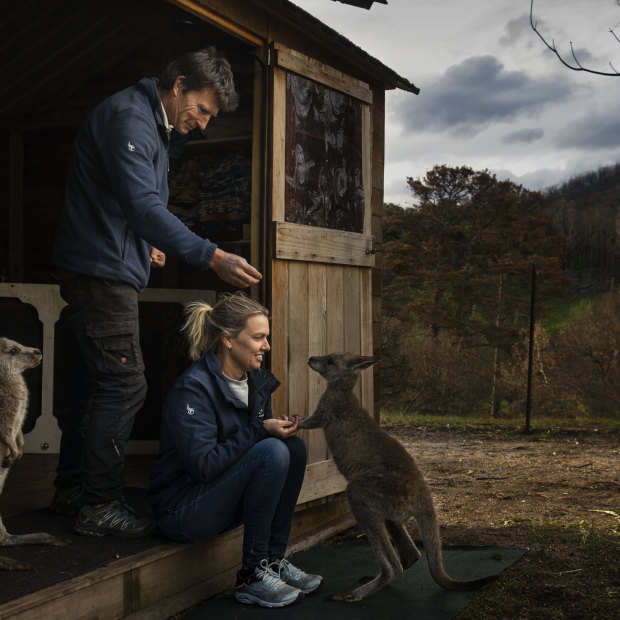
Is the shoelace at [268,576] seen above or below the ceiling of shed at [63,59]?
below

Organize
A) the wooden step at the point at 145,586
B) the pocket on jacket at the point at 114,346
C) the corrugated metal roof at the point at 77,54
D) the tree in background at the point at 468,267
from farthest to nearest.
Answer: the tree in background at the point at 468,267 < the corrugated metal roof at the point at 77,54 < the pocket on jacket at the point at 114,346 < the wooden step at the point at 145,586

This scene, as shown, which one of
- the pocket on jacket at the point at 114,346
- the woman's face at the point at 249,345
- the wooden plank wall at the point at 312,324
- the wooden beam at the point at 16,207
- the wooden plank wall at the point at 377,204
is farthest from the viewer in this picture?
the wooden beam at the point at 16,207

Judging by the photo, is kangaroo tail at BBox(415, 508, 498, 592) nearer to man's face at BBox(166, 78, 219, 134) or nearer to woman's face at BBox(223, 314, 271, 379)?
woman's face at BBox(223, 314, 271, 379)

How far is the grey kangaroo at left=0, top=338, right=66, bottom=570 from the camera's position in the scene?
3229 mm

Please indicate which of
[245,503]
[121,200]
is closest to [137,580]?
[245,503]

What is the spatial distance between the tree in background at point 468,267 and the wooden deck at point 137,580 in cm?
1318

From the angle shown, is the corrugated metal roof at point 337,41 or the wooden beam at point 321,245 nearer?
the corrugated metal roof at point 337,41

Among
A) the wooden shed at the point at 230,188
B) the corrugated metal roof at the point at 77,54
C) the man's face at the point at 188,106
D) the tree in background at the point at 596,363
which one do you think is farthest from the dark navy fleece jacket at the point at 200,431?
the tree in background at the point at 596,363

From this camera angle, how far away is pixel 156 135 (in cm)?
362

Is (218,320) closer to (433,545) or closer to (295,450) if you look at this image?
(295,450)

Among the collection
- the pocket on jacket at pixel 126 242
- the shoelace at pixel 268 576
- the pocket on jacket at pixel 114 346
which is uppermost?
the pocket on jacket at pixel 126 242

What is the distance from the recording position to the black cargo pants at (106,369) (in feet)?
11.4

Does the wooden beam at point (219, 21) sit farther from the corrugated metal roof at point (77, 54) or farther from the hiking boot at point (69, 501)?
the hiking boot at point (69, 501)

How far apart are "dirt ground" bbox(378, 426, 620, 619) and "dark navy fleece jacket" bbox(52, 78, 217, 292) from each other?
228cm
